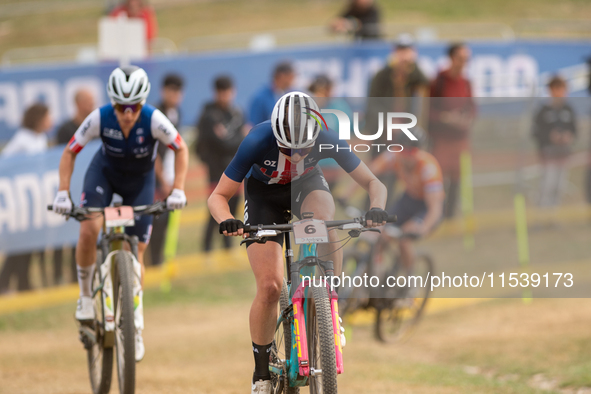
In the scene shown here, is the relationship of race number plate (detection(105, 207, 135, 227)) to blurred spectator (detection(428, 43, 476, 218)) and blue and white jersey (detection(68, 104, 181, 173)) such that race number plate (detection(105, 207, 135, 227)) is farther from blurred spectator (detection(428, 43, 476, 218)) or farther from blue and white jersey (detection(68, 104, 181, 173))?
blurred spectator (detection(428, 43, 476, 218))

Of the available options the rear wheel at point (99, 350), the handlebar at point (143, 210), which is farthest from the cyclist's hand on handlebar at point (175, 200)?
the rear wheel at point (99, 350)

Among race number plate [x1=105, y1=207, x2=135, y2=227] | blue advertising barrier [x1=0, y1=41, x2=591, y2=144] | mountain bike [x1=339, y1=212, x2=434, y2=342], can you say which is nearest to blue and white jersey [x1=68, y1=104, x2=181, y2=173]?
race number plate [x1=105, y1=207, x2=135, y2=227]

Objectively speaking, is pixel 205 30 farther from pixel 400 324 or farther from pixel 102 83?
pixel 400 324

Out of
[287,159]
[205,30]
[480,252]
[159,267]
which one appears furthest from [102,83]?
[205,30]

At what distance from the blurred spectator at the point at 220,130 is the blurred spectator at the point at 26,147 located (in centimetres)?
208

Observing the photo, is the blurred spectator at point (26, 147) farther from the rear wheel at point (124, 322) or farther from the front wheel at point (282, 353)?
the front wheel at point (282, 353)

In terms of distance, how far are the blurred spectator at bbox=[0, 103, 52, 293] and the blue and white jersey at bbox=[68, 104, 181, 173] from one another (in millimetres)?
3654

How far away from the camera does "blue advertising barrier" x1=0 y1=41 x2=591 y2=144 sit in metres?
11.8

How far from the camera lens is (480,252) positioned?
27.9 feet

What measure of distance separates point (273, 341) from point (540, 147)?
17.6 feet

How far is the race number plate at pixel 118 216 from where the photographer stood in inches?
223

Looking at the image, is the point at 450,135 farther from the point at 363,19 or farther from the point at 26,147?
the point at 26,147

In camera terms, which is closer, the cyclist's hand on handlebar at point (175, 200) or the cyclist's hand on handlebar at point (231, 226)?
the cyclist's hand on handlebar at point (231, 226)

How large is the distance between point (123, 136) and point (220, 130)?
13.7 feet
